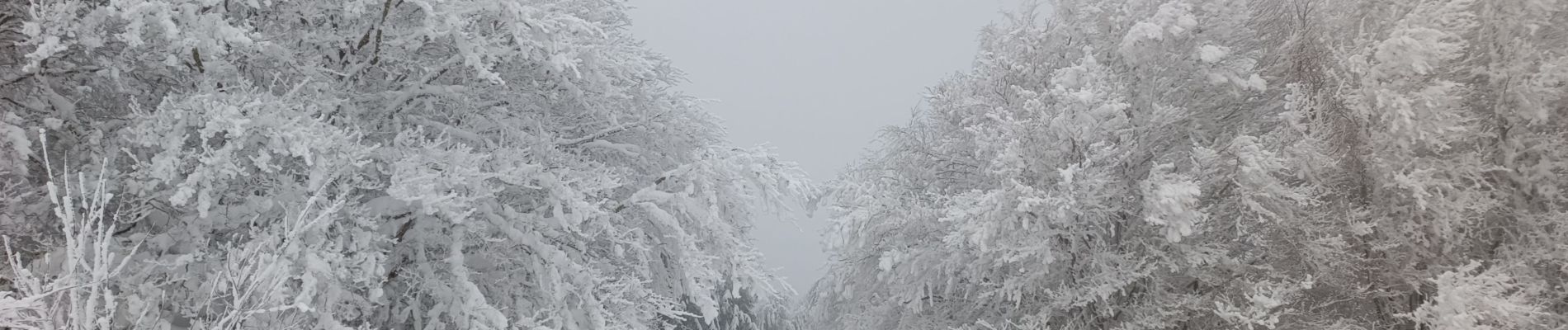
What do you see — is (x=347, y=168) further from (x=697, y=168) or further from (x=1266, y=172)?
(x=1266, y=172)

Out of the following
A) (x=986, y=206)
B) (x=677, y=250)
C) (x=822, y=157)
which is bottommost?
(x=822, y=157)

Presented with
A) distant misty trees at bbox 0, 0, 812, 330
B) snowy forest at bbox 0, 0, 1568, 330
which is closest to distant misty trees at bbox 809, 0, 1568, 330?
snowy forest at bbox 0, 0, 1568, 330

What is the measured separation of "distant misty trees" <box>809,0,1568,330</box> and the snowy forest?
0.11 feet

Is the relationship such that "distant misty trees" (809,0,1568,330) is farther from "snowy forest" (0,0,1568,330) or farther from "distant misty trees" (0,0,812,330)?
"distant misty trees" (0,0,812,330)

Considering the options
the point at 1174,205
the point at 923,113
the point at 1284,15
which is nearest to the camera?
the point at 1174,205

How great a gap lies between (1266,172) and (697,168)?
13.1 feet

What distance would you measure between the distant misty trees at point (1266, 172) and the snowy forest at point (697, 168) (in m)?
0.03

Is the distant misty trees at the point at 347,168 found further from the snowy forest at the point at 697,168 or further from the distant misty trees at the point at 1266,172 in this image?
the distant misty trees at the point at 1266,172

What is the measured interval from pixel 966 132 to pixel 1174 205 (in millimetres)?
2972

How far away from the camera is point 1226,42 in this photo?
6.77 metres

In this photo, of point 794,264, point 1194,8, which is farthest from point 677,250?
point 794,264

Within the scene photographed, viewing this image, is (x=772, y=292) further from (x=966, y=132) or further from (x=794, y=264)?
(x=794, y=264)

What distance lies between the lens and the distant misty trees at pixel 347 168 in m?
4.03

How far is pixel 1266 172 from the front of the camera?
5570 mm
